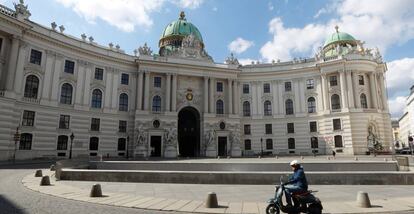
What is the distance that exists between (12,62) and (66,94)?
9369mm

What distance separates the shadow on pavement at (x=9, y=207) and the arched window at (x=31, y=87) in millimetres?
32529

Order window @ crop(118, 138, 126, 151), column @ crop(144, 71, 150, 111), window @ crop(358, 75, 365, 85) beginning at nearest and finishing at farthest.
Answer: window @ crop(118, 138, 126, 151) → column @ crop(144, 71, 150, 111) → window @ crop(358, 75, 365, 85)

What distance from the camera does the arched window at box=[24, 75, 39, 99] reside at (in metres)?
38.4

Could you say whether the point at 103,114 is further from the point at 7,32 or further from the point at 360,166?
the point at 360,166

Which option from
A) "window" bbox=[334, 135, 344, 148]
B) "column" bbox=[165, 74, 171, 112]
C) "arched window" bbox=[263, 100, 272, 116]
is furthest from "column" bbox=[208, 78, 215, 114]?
"window" bbox=[334, 135, 344, 148]

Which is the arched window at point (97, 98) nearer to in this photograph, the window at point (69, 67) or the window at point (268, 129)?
the window at point (69, 67)

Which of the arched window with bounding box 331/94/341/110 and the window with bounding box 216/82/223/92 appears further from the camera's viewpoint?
the window with bounding box 216/82/223/92

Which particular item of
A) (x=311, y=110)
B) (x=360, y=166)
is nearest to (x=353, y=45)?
(x=311, y=110)

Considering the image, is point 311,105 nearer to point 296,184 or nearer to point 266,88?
point 266,88

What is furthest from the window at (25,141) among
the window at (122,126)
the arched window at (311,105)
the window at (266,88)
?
the arched window at (311,105)

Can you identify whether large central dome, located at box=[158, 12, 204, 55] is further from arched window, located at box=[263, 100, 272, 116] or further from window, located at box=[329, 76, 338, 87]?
window, located at box=[329, 76, 338, 87]

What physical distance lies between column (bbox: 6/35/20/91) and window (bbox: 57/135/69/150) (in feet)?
33.1

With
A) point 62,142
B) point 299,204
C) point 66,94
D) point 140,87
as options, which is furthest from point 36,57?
point 299,204

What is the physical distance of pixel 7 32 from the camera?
3475 centimetres
